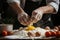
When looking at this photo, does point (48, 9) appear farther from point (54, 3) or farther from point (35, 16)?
point (35, 16)

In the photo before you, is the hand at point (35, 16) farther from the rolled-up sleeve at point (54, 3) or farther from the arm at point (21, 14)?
the rolled-up sleeve at point (54, 3)

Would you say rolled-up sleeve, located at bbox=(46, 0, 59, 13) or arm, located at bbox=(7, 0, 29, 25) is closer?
arm, located at bbox=(7, 0, 29, 25)

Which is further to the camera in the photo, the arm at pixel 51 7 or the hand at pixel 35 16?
the arm at pixel 51 7

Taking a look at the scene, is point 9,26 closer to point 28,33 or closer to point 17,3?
point 28,33

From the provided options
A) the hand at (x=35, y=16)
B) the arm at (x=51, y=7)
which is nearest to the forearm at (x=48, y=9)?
the arm at (x=51, y=7)

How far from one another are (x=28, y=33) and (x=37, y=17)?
0.21 metres

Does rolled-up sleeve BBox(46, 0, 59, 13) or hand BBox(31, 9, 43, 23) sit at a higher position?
rolled-up sleeve BBox(46, 0, 59, 13)

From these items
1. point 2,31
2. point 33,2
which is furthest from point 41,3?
point 2,31

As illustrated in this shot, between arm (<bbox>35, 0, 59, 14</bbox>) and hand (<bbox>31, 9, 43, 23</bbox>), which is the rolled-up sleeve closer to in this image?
arm (<bbox>35, 0, 59, 14</bbox>)

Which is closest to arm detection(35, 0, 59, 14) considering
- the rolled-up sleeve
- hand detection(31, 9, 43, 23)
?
the rolled-up sleeve

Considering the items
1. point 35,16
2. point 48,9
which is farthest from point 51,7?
point 35,16

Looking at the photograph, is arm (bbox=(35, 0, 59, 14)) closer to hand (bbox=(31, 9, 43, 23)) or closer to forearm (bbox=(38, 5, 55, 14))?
forearm (bbox=(38, 5, 55, 14))

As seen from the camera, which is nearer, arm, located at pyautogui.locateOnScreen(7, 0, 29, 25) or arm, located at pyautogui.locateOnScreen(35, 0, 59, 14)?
arm, located at pyautogui.locateOnScreen(7, 0, 29, 25)

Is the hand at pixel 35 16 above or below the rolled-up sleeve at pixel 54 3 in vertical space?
below
